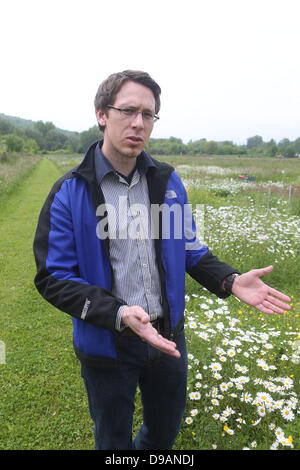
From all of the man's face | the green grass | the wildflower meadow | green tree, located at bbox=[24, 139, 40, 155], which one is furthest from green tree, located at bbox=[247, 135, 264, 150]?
the man's face

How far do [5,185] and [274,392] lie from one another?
43.0 ft

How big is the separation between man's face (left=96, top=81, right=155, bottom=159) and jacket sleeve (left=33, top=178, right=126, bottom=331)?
1.30 ft

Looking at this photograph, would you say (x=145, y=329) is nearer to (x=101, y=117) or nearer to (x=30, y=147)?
(x=101, y=117)

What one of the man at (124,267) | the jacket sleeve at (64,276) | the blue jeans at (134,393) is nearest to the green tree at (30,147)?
the man at (124,267)

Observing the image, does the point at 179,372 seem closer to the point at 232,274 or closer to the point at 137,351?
the point at 137,351

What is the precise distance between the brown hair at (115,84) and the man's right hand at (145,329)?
1.05 m

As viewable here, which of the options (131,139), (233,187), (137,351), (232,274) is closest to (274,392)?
(232,274)

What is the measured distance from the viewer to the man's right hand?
1.27 meters

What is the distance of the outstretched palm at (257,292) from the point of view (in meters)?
1.66

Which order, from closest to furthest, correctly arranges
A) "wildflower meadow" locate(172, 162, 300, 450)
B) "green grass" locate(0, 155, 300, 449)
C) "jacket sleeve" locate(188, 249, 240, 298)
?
"jacket sleeve" locate(188, 249, 240, 298) < "wildflower meadow" locate(172, 162, 300, 450) < "green grass" locate(0, 155, 300, 449)

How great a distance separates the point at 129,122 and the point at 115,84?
20 centimetres

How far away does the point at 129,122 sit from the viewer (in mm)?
1533

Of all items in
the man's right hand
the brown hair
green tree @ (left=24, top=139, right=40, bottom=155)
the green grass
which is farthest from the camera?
green tree @ (left=24, top=139, right=40, bottom=155)

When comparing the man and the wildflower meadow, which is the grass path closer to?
the wildflower meadow
